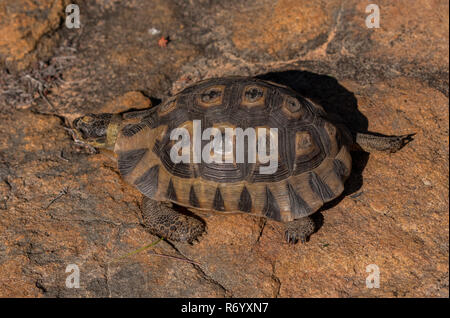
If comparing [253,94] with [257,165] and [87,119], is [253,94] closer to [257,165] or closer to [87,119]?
[257,165]

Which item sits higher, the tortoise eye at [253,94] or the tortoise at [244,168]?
the tortoise eye at [253,94]

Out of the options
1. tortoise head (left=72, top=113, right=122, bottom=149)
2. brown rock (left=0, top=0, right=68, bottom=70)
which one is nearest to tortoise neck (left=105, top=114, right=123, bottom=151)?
tortoise head (left=72, top=113, right=122, bottom=149)

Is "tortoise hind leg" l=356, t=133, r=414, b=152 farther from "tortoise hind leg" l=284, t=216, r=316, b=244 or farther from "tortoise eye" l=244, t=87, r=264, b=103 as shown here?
"tortoise eye" l=244, t=87, r=264, b=103

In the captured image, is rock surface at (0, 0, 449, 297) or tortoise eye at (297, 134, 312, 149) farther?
tortoise eye at (297, 134, 312, 149)

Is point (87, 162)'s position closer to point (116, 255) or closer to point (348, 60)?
point (116, 255)

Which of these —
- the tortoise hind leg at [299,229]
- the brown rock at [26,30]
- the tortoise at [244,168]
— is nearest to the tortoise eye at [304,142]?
the tortoise at [244,168]

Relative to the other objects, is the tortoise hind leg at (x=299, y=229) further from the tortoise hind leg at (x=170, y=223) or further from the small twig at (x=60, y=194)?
the small twig at (x=60, y=194)
